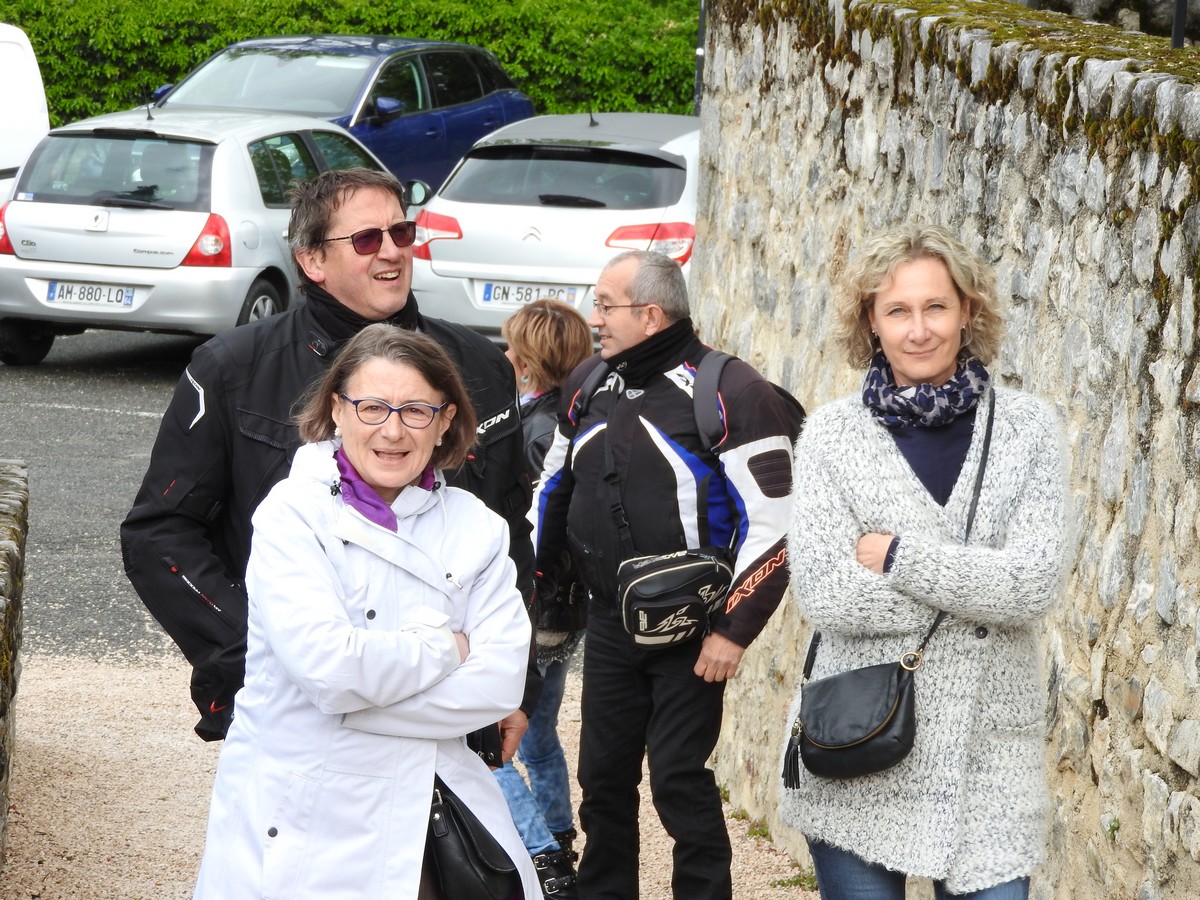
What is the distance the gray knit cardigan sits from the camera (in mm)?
2898

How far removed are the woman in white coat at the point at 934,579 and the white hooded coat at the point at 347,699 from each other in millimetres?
594

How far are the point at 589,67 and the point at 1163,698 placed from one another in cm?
1518

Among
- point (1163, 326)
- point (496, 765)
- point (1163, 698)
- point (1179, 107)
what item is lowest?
point (496, 765)

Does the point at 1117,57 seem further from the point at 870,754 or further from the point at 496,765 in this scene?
the point at 496,765

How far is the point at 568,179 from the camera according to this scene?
989cm

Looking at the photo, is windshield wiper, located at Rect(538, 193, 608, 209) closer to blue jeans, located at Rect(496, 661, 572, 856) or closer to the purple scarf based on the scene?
blue jeans, located at Rect(496, 661, 572, 856)

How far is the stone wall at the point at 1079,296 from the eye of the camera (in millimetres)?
3104

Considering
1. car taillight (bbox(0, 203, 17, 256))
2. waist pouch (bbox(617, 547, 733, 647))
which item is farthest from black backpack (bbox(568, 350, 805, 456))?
car taillight (bbox(0, 203, 17, 256))

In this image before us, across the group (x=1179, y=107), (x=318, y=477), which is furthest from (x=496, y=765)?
(x=1179, y=107)

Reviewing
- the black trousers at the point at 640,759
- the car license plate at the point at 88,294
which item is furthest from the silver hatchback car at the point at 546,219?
the black trousers at the point at 640,759

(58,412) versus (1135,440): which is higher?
(1135,440)

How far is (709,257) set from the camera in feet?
20.4

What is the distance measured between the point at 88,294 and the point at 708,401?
7249mm

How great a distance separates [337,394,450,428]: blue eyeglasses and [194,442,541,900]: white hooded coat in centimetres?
10
